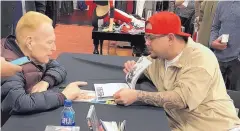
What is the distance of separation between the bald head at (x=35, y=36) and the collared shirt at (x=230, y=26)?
1985mm

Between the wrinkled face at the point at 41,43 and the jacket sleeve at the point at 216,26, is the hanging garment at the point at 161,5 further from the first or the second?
the wrinkled face at the point at 41,43

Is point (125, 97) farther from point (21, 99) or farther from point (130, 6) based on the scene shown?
point (130, 6)

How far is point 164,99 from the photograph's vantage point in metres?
1.89

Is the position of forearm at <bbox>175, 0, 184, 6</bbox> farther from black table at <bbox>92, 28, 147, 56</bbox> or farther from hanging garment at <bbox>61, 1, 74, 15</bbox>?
hanging garment at <bbox>61, 1, 74, 15</bbox>

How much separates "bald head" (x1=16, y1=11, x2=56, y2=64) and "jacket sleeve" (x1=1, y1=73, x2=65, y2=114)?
18cm

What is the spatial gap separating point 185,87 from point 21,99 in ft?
2.87

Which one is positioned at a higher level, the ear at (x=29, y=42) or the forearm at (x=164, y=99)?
the ear at (x=29, y=42)

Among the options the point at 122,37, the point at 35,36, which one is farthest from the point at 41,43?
the point at 122,37

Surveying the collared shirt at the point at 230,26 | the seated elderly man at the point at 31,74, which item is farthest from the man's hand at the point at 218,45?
the seated elderly man at the point at 31,74

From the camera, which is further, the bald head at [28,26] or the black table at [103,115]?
the bald head at [28,26]

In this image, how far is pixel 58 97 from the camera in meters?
1.78

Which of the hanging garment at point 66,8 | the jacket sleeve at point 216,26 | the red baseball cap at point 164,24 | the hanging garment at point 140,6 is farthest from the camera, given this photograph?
the hanging garment at point 66,8

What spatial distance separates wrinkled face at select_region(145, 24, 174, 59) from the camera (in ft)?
6.40

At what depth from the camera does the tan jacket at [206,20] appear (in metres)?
3.66
